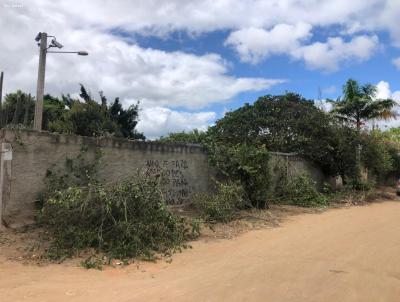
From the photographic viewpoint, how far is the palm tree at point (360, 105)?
31.0 m

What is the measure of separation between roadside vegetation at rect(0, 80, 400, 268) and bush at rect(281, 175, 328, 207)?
0.04m

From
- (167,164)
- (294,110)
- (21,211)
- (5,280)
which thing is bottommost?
(5,280)

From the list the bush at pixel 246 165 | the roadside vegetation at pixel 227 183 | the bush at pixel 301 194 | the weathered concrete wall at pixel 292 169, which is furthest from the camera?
the weathered concrete wall at pixel 292 169

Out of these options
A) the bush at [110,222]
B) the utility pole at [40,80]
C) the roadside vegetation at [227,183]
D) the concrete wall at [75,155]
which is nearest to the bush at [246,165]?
the roadside vegetation at [227,183]

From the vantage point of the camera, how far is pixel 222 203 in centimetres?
1251

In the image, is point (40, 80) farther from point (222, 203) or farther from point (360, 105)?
point (360, 105)

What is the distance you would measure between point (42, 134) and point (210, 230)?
4.42 meters

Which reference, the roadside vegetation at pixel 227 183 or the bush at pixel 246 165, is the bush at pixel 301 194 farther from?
the bush at pixel 246 165

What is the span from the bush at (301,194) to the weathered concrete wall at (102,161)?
171 inches

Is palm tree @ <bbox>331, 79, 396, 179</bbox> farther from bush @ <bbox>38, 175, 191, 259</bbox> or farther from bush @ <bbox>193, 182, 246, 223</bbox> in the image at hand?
bush @ <bbox>38, 175, 191, 259</bbox>

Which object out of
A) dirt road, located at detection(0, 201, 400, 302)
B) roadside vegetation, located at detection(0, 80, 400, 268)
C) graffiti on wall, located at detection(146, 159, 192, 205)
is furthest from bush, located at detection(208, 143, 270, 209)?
dirt road, located at detection(0, 201, 400, 302)

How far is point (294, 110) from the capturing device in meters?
21.7

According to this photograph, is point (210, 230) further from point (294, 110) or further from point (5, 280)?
point (294, 110)

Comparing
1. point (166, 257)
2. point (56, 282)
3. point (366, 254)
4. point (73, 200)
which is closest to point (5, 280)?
point (56, 282)
